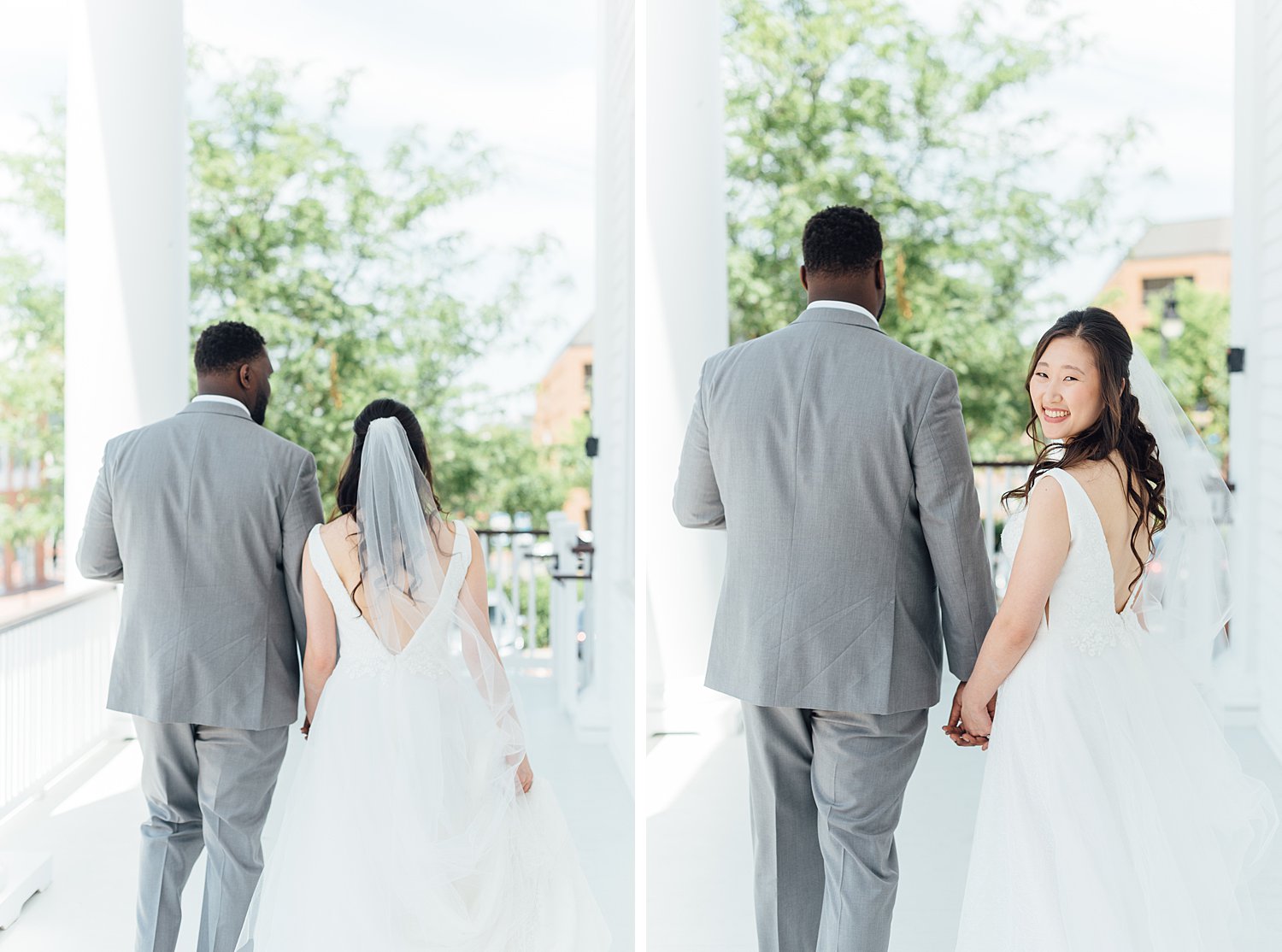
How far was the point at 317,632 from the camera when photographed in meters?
2.40

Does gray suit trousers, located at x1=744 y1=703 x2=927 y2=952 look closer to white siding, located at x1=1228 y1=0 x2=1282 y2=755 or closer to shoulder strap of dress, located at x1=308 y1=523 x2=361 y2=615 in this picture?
shoulder strap of dress, located at x1=308 y1=523 x2=361 y2=615

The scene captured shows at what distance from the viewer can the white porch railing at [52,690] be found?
403cm

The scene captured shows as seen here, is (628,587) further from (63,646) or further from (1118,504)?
(1118,504)

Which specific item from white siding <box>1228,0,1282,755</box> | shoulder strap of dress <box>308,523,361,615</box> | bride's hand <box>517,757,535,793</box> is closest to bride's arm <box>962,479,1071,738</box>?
bride's hand <box>517,757,535,793</box>

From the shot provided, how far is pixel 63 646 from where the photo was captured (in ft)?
14.7

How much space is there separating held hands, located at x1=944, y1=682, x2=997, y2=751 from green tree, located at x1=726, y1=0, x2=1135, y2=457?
32.0 ft

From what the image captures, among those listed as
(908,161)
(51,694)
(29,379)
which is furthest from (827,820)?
(29,379)

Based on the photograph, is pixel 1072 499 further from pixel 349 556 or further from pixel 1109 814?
pixel 349 556

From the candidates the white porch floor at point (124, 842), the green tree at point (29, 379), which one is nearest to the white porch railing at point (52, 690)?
the white porch floor at point (124, 842)

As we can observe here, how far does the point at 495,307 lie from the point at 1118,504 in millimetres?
10594

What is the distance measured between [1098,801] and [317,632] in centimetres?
162

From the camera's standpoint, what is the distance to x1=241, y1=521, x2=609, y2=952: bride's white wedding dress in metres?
2.25

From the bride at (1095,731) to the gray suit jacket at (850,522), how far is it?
127 millimetres

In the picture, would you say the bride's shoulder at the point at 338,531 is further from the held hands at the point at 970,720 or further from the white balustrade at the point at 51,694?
the white balustrade at the point at 51,694
